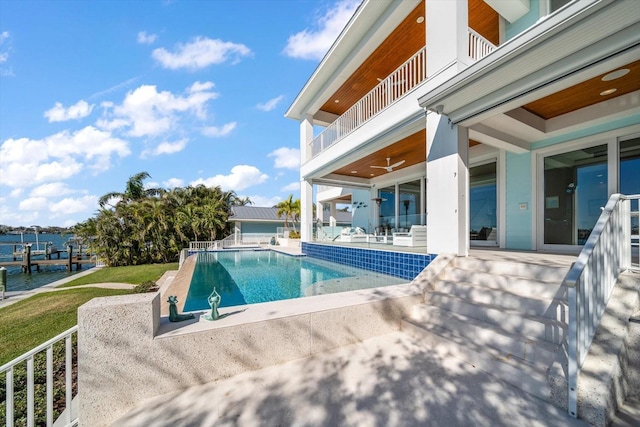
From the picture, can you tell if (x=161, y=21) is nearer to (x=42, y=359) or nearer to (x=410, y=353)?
(x=42, y=359)

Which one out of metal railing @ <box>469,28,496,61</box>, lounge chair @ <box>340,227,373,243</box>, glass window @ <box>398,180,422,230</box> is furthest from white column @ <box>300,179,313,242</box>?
metal railing @ <box>469,28,496,61</box>

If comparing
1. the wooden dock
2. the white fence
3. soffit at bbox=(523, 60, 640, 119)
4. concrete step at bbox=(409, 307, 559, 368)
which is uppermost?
soffit at bbox=(523, 60, 640, 119)

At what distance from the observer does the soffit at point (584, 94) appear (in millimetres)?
4484

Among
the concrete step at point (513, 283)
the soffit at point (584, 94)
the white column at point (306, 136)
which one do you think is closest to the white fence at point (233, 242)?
the white column at point (306, 136)

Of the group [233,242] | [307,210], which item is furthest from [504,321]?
[233,242]

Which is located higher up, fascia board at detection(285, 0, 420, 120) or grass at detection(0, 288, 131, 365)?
fascia board at detection(285, 0, 420, 120)

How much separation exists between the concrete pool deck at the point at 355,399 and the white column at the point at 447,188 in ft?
9.13

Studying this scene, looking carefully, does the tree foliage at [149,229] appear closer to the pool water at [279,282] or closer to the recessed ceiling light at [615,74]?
the pool water at [279,282]

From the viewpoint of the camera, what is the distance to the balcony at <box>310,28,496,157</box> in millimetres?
6258

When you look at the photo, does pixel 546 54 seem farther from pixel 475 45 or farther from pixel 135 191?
pixel 135 191

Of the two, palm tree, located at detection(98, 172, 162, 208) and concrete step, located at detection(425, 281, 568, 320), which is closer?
concrete step, located at detection(425, 281, 568, 320)

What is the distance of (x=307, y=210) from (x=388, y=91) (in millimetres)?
6559

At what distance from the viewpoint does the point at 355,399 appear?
242 centimetres

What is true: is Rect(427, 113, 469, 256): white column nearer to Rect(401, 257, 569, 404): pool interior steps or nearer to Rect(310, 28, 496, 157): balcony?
Rect(401, 257, 569, 404): pool interior steps
